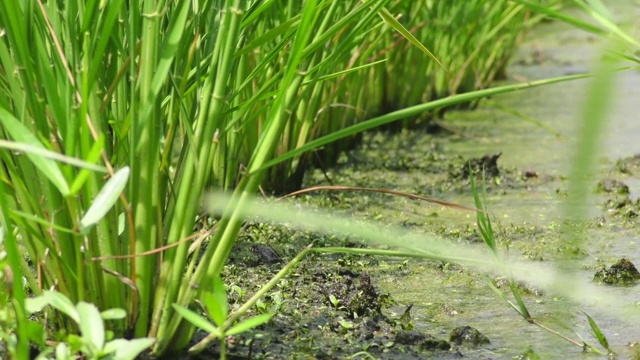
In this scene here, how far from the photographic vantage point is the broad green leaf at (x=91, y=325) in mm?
949

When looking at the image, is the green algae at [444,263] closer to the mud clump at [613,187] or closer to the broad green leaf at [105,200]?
the mud clump at [613,187]

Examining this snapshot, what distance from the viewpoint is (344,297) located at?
1460 mm

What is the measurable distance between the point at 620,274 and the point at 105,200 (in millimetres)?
1037

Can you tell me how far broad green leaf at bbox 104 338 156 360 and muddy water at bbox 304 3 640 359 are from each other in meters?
0.43

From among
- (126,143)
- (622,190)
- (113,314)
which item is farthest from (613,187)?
(113,314)

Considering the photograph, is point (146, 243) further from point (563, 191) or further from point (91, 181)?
point (563, 191)

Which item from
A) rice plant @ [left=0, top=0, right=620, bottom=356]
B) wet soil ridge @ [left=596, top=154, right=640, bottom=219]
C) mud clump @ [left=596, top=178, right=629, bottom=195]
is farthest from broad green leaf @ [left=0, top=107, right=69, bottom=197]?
mud clump @ [left=596, top=178, right=629, bottom=195]

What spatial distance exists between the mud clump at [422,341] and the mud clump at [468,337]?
0.02m

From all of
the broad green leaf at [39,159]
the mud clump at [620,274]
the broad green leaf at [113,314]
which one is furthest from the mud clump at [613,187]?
the broad green leaf at [39,159]

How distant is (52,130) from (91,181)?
0.08 m

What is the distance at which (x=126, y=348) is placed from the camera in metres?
0.96

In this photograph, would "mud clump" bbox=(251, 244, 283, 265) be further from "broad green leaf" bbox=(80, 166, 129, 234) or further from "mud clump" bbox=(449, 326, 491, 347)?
"broad green leaf" bbox=(80, 166, 129, 234)

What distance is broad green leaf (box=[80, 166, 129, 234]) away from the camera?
2.99 feet

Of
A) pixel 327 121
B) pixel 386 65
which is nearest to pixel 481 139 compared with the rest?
pixel 386 65
